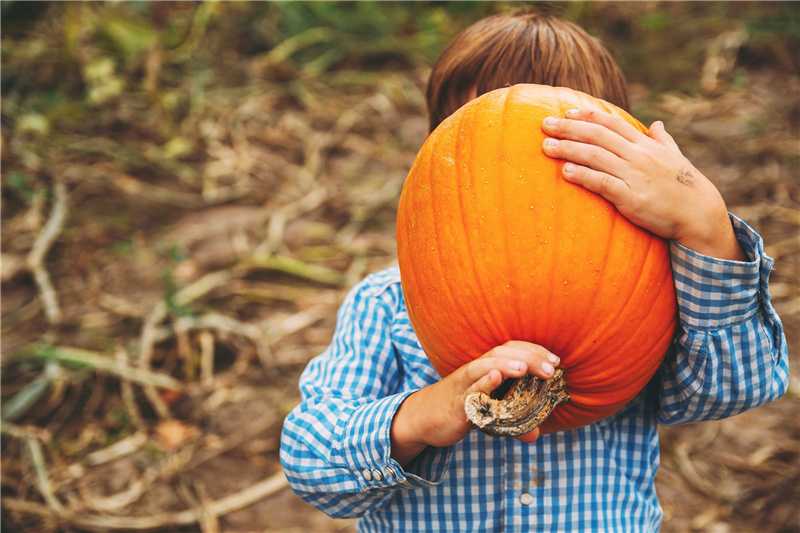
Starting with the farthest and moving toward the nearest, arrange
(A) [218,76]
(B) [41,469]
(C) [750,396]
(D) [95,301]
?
(A) [218,76]
(D) [95,301]
(B) [41,469]
(C) [750,396]

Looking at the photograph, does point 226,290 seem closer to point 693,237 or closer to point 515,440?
point 515,440

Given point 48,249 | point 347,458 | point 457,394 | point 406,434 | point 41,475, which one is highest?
point 457,394

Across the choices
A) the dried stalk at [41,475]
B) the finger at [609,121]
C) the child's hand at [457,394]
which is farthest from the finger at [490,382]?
the dried stalk at [41,475]

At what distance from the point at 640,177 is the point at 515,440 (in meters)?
0.67

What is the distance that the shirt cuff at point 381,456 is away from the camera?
4.00 ft

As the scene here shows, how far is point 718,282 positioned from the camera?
1.08 m

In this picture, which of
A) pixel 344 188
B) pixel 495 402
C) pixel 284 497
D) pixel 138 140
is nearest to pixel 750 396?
pixel 495 402

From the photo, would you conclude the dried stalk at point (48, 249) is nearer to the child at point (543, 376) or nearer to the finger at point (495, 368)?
the child at point (543, 376)

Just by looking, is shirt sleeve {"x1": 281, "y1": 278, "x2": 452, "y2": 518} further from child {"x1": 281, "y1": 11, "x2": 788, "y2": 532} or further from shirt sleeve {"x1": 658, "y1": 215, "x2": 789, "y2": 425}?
shirt sleeve {"x1": 658, "y1": 215, "x2": 789, "y2": 425}

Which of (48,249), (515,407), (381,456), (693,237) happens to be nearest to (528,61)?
(693,237)

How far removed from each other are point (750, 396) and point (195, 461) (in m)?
2.16

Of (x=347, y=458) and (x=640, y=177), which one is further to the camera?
(x=347, y=458)

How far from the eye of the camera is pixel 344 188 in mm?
4344

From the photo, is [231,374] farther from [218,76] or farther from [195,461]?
[218,76]
